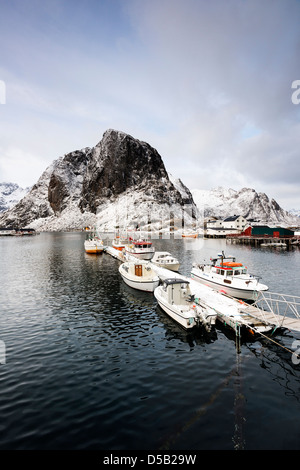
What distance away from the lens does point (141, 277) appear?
1284 inches

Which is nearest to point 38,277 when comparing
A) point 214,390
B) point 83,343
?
point 83,343

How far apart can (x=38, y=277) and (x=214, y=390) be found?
118 feet

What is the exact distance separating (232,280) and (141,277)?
1173cm

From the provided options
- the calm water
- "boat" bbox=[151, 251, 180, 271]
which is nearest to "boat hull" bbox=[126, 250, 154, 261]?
"boat" bbox=[151, 251, 180, 271]

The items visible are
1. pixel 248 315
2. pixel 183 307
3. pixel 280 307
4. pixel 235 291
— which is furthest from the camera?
pixel 235 291

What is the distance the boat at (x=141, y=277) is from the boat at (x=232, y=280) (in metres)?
7.17

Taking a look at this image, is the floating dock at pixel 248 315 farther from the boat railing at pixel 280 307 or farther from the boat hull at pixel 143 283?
the boat hull at pixel 143 283

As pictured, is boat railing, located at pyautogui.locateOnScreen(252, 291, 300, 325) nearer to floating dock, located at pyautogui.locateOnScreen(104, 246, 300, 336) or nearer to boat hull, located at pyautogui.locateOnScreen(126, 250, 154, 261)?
floating dock, located at pyautogui.locateOnScreen(104, 246, 300, 336)

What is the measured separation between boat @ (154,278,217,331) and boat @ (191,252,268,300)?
6.94 metres

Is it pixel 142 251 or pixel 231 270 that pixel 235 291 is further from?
pixel 142 251

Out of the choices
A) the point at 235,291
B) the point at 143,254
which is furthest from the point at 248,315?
the point at 143,254

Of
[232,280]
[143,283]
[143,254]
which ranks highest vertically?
[143,254]

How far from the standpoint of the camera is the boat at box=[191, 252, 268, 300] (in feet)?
88.9
